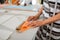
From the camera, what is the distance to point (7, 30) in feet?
5.29

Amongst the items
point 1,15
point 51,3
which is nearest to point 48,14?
point 51,3

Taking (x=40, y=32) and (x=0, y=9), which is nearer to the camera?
(x=40, y=32)

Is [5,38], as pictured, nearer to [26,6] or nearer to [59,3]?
[59,3]

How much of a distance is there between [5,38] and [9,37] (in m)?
0.04

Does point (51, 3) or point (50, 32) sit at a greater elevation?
point (51, 3)

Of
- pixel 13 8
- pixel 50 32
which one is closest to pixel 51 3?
pixel 50 32

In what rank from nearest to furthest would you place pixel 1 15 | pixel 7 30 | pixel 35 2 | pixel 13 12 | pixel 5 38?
pixel 5 38
pixel 7 30
pixel 1 15
pixel 13 12
pixel 35 2

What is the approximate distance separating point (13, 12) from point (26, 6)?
1.11 feet

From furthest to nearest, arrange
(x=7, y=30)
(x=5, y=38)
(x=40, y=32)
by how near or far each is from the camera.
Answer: (x=7, y=30) → (x=5, y=38) → (x=40, y=32)

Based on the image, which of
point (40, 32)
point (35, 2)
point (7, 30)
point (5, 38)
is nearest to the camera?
point (40, 32)

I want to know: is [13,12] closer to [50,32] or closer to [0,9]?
[0,9]

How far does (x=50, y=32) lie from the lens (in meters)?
0.67

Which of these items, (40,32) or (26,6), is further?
(26,6)

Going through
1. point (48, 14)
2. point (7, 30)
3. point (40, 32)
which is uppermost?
point (48, 14)
